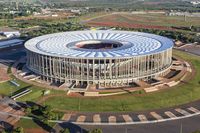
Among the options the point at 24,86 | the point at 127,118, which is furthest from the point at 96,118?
the point at 24,86

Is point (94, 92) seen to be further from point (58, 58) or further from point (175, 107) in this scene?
point (175, 107)

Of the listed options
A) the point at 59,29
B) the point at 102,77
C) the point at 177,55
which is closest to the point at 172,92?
the point at 102,77

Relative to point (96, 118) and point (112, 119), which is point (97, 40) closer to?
point (96, 118)

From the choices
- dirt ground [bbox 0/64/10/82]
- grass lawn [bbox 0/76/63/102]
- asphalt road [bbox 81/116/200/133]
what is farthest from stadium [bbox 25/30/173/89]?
asphalt road [bbox 81/116/200/133]

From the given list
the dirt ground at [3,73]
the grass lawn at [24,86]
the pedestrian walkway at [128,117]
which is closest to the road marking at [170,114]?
the pedestrian walkway at [128,117]

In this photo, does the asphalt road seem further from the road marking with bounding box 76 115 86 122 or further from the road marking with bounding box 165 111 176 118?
the road marking with bounding box 76 115 86 122

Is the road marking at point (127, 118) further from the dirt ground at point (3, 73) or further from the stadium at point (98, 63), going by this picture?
the dirt ground at point (3, 73)
